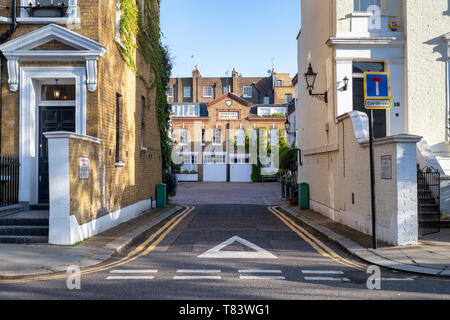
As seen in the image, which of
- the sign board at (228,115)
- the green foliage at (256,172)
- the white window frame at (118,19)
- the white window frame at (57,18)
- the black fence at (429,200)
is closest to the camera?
the black fence at (429,200)

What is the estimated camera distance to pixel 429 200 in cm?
1175

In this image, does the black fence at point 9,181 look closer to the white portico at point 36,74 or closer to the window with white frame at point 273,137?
the white portico at point 36,74

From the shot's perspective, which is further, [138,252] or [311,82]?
[311,82]

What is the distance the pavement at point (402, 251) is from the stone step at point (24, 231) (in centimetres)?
675

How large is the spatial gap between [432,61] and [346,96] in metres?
3.10

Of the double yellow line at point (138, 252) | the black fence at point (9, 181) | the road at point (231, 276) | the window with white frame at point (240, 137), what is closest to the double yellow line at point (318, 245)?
the road at point (231, 276)

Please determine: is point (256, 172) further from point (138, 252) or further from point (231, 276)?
point (231, 276)

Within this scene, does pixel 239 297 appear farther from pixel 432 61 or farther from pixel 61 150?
pixel 432 61

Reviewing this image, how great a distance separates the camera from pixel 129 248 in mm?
9633

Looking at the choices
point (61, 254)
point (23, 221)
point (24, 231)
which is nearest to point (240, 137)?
point (23, 221)

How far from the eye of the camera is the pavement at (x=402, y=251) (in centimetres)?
739

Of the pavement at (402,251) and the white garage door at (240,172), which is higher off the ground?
the white garage door at (240,172)

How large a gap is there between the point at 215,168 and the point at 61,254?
142 ft

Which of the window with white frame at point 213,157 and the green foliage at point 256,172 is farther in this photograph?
the window with white frame at point 213,157
